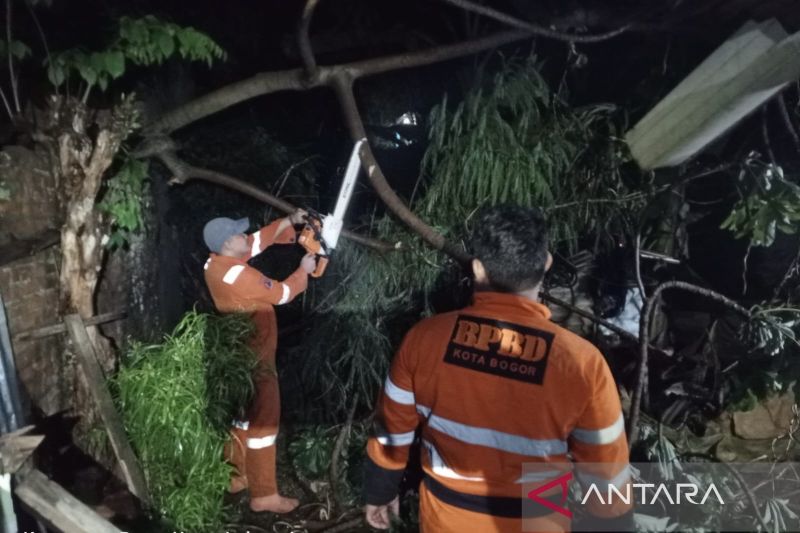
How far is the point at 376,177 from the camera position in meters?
3.73

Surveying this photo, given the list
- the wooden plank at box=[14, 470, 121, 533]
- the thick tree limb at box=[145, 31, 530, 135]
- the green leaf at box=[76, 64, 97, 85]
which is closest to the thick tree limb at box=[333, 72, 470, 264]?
the thick tree limb at box=[145, 31, 530, 135]

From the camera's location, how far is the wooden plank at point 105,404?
3.55 meters

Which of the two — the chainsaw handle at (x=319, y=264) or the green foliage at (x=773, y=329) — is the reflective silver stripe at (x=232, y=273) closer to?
Result: the chainsaw handle at (x=319, y=264)

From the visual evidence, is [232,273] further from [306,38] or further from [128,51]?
[306,38]

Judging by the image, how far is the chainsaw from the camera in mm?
3814

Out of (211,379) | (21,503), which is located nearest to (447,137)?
(211,379)

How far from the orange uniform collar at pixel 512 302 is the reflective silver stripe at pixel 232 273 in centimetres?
222

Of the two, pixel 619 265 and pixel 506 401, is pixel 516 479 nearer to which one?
pixel 506 401

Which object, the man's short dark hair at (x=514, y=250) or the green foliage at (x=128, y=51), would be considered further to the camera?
the green foliage at (x=128, y=51)

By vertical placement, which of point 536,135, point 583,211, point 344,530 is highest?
point 536,135

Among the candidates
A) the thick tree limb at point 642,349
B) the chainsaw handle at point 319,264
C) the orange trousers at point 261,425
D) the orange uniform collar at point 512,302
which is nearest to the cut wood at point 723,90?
the thick tree limb at point 642,349

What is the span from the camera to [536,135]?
13.6 ft

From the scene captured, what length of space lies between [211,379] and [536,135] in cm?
287

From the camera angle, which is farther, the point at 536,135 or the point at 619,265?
the point at 619,265
